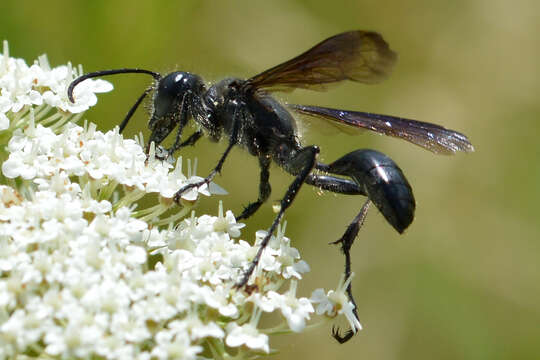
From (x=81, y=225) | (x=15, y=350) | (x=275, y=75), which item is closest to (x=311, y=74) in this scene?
(x=275, y=75)

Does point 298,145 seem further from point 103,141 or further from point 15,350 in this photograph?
point 15,350

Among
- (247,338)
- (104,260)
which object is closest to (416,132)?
(247,338)

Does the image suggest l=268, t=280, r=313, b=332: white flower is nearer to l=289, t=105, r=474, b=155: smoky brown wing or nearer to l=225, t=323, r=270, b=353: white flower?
l=225, t=323, r=270, b=353: white flower

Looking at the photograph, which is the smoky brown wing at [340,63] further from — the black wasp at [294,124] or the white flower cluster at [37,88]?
the white flower cluster at [37,88]

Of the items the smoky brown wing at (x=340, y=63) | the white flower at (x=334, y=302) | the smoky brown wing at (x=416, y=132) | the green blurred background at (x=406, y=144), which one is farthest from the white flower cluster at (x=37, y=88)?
the white flower at (x=334, y=302)

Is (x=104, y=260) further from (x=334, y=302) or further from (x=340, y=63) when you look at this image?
(x=340, y=63)

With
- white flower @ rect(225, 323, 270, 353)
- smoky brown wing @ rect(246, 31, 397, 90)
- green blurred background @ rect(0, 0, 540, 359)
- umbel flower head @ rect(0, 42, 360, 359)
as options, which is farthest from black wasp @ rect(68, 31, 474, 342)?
green blurred background @ rect(0, 0, 540, 359)

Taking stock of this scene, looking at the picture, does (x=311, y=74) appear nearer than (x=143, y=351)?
No
